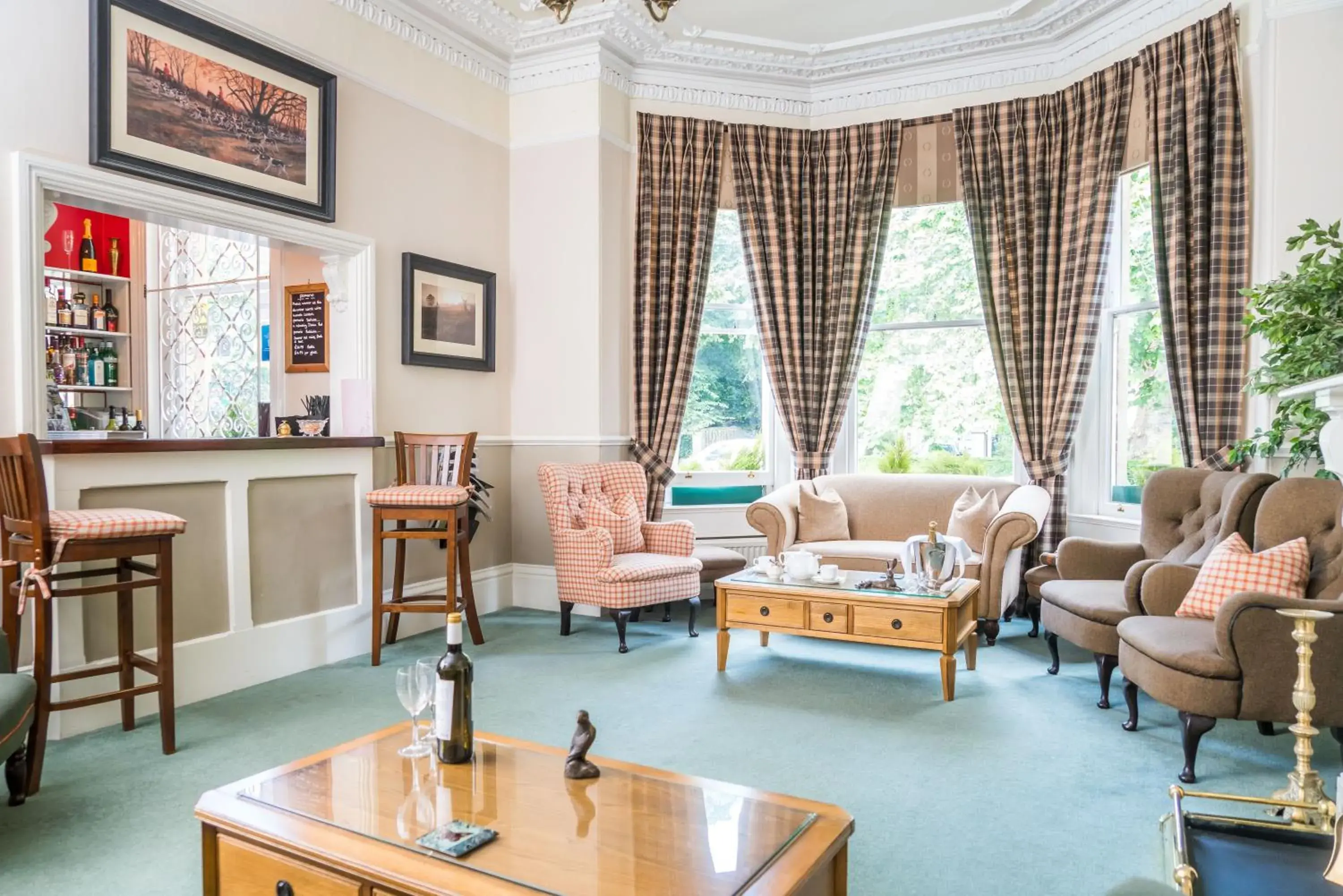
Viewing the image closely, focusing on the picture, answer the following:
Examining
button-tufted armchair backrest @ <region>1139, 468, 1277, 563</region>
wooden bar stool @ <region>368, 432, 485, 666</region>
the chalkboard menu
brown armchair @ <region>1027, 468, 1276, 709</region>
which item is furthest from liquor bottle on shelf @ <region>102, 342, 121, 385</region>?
button-tufted armchair backrest @ <region>1139, 468, 1277, 563</region>

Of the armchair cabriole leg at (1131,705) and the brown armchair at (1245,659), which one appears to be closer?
the brown armchair at (1245,659)

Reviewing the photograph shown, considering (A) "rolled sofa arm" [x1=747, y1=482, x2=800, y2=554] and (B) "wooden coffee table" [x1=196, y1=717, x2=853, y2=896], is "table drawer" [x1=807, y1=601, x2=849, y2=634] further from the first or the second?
(B) "wooden coffee table" [x1=196, y1=717, x2=853, y2=896]

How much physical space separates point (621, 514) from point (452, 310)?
1.55 metres

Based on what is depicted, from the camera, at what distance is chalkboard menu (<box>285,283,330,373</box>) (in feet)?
18.1

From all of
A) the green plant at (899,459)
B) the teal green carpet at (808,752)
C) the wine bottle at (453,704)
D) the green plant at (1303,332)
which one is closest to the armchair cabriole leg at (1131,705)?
the teal green carpet at (808,752)

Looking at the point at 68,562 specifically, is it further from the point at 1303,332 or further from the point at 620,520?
the point at 1303,332

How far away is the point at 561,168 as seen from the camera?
543 centimetres

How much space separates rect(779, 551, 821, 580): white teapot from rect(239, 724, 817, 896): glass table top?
2.13 meters

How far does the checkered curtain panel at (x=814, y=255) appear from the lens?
575cm

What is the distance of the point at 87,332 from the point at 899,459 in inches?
223

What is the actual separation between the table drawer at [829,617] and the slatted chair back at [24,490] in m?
2.84

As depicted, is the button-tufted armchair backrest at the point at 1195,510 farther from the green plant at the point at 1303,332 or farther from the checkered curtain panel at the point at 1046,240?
the checkered curtain panel at the point at 1046,240

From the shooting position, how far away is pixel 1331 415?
293 cm

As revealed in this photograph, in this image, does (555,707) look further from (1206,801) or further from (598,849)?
(1206,801)
